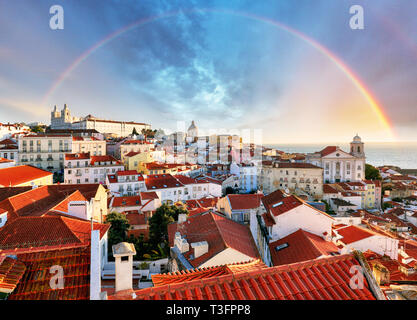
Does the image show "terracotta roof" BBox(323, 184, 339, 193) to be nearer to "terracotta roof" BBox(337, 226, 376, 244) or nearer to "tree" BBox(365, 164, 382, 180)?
"tree" BBox(365, 164, 382, 180)

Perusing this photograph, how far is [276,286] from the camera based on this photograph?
8.95 feet

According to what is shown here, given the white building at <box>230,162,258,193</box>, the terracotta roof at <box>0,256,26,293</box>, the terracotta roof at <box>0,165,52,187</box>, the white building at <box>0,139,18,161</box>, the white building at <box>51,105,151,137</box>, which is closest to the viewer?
the terracotta roof at <box>0,256,26,293</box>

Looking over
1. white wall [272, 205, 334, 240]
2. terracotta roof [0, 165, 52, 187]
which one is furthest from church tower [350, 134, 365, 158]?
terracotta roof [0, 165, 52, 187]

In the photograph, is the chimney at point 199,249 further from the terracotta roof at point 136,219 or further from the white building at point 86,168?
the white building at point 86,168

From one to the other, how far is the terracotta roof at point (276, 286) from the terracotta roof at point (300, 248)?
5.33 meters

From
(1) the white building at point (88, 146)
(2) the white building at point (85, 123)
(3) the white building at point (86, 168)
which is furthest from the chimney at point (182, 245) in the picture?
(2) the white building at point (85, 123)

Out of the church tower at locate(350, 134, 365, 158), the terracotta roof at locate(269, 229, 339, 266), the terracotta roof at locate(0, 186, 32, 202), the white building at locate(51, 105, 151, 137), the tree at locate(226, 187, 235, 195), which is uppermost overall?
the white building at locate(51, 105, 151, 137)

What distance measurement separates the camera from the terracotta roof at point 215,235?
762cm

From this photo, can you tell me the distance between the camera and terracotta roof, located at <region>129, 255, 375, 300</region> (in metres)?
2.50

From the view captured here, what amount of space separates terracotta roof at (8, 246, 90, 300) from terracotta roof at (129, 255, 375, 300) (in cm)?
178
